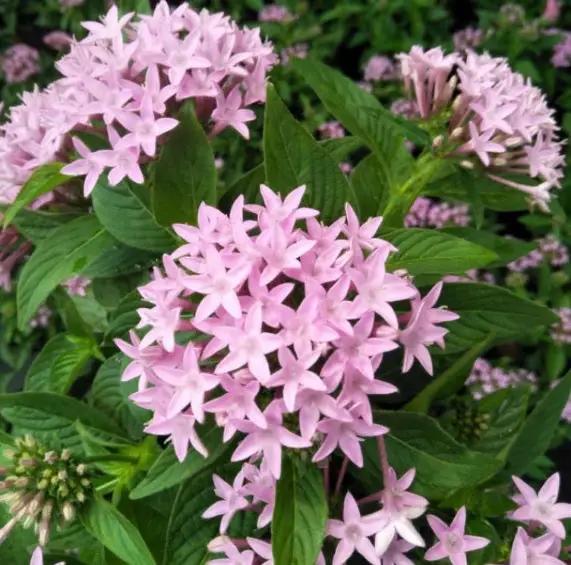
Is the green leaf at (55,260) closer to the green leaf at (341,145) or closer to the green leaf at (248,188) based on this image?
the green leaf at (248,188)

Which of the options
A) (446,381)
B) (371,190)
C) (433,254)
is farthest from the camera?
(371,190)

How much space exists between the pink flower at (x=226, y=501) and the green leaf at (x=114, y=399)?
170 millimetres

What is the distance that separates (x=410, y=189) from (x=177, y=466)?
0.41 metres

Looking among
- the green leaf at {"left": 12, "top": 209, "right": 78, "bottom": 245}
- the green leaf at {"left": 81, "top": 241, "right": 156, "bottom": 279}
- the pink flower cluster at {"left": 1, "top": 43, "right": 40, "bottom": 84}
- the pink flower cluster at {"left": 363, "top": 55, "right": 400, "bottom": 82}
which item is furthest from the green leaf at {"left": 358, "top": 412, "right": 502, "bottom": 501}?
the pink flower cluster at {"left": 1, "top": 43, "right": 40, "bottom": 84}

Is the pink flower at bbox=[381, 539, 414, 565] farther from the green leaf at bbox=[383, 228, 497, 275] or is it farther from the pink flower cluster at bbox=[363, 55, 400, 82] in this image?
the pink flower cluster at bbox=[363, 55, 400, 82]

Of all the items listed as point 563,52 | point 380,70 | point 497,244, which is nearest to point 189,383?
→ point 497,244

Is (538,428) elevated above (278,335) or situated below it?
below

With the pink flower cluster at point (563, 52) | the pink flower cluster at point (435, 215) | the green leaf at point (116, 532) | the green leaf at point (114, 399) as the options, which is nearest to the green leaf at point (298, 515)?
the green leaf at point (116, 532)

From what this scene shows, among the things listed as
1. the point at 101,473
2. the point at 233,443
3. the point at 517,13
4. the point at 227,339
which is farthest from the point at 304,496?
the point at 517,13

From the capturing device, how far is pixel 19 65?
6.96 ft

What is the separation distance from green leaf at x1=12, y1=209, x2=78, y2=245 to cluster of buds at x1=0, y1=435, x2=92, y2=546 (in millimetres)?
253

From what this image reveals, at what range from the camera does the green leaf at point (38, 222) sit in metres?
0.89

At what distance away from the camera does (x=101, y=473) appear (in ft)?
2.94

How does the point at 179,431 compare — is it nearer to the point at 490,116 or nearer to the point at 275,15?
the point at 490,116
